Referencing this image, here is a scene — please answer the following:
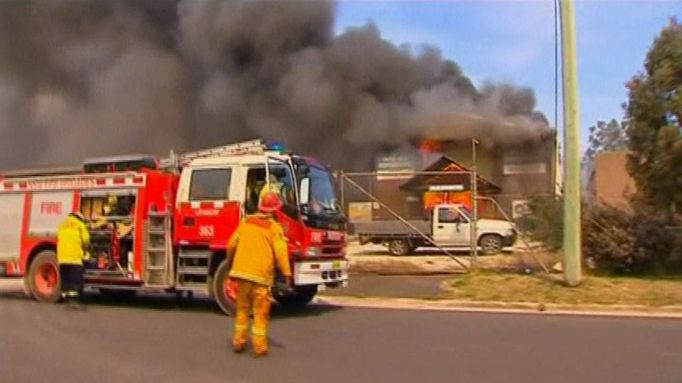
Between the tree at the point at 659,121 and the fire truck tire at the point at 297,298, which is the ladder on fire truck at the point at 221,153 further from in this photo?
the tree at the point at 659,121

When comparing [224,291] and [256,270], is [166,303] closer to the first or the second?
A: [224,291]

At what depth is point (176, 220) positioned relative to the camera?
424 inches

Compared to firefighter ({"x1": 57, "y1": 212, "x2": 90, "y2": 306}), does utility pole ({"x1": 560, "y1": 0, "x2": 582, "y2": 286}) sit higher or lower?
higher

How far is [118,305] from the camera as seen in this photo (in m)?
11.6

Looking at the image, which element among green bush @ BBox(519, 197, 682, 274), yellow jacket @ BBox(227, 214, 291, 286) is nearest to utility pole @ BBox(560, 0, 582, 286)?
green bush @ BBox(519, 197, 682, 274)

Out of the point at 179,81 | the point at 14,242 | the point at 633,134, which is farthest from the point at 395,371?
the point at 179,81

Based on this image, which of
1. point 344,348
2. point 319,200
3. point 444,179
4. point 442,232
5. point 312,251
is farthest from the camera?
point 444,179

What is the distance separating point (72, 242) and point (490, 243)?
13.6 m

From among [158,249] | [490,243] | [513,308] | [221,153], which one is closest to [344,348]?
[158,249]

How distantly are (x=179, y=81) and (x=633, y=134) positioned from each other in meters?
13.5

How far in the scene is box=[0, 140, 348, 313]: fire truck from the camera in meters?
10.2

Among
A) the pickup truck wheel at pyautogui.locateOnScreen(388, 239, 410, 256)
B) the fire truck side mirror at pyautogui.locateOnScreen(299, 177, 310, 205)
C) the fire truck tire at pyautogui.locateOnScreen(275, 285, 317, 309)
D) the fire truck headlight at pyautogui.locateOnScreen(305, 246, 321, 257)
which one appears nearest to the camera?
the fire truck headlight at pyautogui.locateOnScreen(305, 246, 321, 257)

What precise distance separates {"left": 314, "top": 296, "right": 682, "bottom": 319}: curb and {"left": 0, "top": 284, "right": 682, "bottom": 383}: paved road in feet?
2.24

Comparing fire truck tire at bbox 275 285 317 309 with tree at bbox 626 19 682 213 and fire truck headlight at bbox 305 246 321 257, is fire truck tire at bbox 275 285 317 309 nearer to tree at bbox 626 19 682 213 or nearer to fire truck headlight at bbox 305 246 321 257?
fire truck headlight at bbox 305 246 321 257
